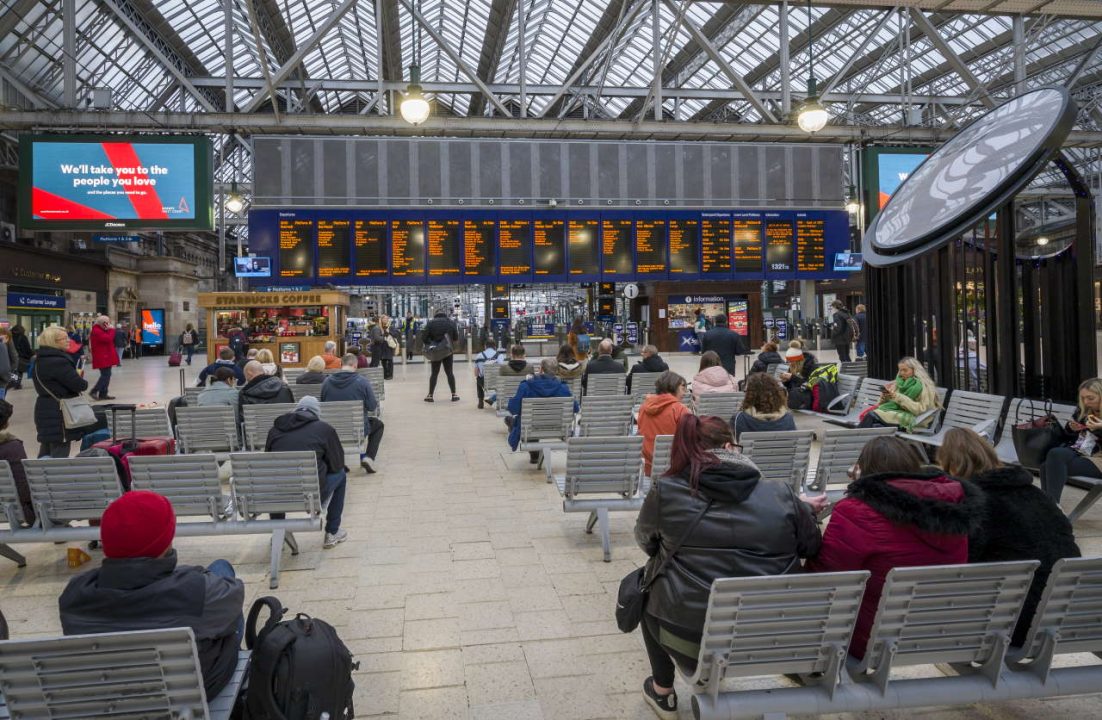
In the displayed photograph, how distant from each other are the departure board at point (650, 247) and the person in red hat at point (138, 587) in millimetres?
16390

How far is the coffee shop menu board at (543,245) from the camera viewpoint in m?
17.2

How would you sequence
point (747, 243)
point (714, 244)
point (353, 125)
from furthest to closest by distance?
point (747, 243), point (714, 244), point (353, 125)

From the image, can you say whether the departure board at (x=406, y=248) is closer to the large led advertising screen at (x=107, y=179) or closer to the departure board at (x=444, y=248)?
the departure board at (x=444, y=248)

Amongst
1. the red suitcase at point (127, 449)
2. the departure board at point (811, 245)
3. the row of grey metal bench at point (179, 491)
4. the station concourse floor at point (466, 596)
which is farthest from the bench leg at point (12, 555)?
the departure board at point (811, 245)

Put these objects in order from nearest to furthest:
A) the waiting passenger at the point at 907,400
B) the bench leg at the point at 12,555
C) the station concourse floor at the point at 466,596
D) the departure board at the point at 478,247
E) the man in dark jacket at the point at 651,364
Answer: the station concourse floor at the point at 466,596
the bench leg at the point at 12,555
the waiting passenger at the point at 907,400
the man in dark jacket at the point at 651,364
the departure board at the point at 478,247

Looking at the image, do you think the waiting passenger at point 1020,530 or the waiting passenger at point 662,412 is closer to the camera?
the waiting passenger at point 1020,530

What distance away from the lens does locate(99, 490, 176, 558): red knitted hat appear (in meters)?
2.38

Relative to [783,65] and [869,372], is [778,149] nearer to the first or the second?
[783,65]

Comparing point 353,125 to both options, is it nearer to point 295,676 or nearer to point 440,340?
point 440,340

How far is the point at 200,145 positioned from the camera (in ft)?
47.5

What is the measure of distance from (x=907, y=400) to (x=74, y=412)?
29.0ft

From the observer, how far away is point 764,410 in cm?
592

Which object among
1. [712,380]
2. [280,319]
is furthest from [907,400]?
[280,319]

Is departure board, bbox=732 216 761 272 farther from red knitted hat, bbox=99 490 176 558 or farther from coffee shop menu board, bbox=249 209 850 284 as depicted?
red knitted hat, bbox=99 490 176 558
